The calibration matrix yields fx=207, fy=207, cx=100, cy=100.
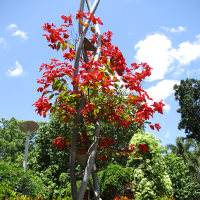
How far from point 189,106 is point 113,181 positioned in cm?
1996

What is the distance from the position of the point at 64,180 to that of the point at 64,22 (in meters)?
9.88

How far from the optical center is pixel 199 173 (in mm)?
17875

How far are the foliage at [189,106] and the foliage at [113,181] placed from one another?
759 inches

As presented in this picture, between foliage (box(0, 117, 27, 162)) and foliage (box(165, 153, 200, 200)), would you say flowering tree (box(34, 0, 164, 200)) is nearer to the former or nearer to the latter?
foliage (box(165, 153, 200, 200))

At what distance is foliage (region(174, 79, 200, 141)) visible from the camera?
81.6ft

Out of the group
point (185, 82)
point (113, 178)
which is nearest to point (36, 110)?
point (113, 178)

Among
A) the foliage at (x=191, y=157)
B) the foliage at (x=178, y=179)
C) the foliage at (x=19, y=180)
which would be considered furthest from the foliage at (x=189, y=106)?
the foliage at (x=19, y=180)

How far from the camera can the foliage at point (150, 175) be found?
631 centimetres

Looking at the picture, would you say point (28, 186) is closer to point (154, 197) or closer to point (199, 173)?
point (154, 197)

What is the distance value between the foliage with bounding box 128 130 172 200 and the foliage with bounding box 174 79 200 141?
65.5ft

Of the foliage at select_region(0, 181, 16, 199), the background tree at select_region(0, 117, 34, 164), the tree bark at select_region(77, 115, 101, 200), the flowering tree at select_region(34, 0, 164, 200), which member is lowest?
the foliage at select_region(0, 181, 16, 199)

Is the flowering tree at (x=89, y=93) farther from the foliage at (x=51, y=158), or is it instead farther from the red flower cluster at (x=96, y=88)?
the foliage at (x=51, y=158)

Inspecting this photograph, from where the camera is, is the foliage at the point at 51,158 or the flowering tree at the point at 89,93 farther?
the foliage at the point at 51,158

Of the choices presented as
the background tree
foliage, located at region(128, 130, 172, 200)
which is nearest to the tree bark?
foliage, located at region(128, 130, 172, 200)
